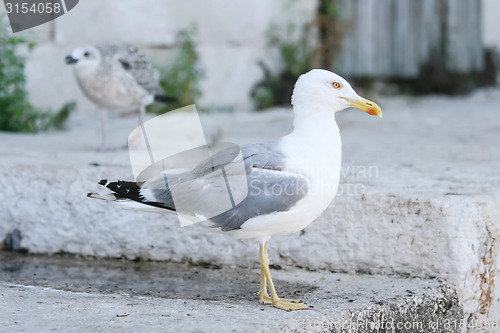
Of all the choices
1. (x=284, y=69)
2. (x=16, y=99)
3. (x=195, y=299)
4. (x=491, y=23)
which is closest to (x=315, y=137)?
(x=195, y=299)

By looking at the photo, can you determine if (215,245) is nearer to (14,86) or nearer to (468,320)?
(468,320)

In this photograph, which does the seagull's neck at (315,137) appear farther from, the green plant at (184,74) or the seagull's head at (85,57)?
the green plant at (184,74)

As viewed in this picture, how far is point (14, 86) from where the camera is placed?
5043 millimetres

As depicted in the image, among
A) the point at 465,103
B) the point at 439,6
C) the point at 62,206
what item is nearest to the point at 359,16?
Result: the point at 439,6

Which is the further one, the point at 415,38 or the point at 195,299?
the point at 415,38

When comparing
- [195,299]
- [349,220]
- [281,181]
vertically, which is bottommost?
[195,299]

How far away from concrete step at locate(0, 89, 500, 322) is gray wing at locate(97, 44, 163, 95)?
19.2 inches

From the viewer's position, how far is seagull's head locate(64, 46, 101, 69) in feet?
13.5

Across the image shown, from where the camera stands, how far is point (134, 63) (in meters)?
4.31

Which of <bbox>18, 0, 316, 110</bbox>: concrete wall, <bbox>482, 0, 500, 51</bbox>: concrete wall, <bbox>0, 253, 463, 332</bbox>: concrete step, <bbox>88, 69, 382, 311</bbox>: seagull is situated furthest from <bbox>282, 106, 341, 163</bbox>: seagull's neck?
<bbox>482, 0, 500, 51</bbox>: concrete wall

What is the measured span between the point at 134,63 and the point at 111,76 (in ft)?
0.66

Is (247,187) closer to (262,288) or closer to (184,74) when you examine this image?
(262,288)

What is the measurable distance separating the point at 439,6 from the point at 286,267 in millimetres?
6016

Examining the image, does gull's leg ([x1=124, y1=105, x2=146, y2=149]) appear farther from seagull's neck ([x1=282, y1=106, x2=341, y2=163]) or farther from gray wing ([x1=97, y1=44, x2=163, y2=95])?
seagull's neck ([x1=282, y1=106, x2=341, y2=163])
